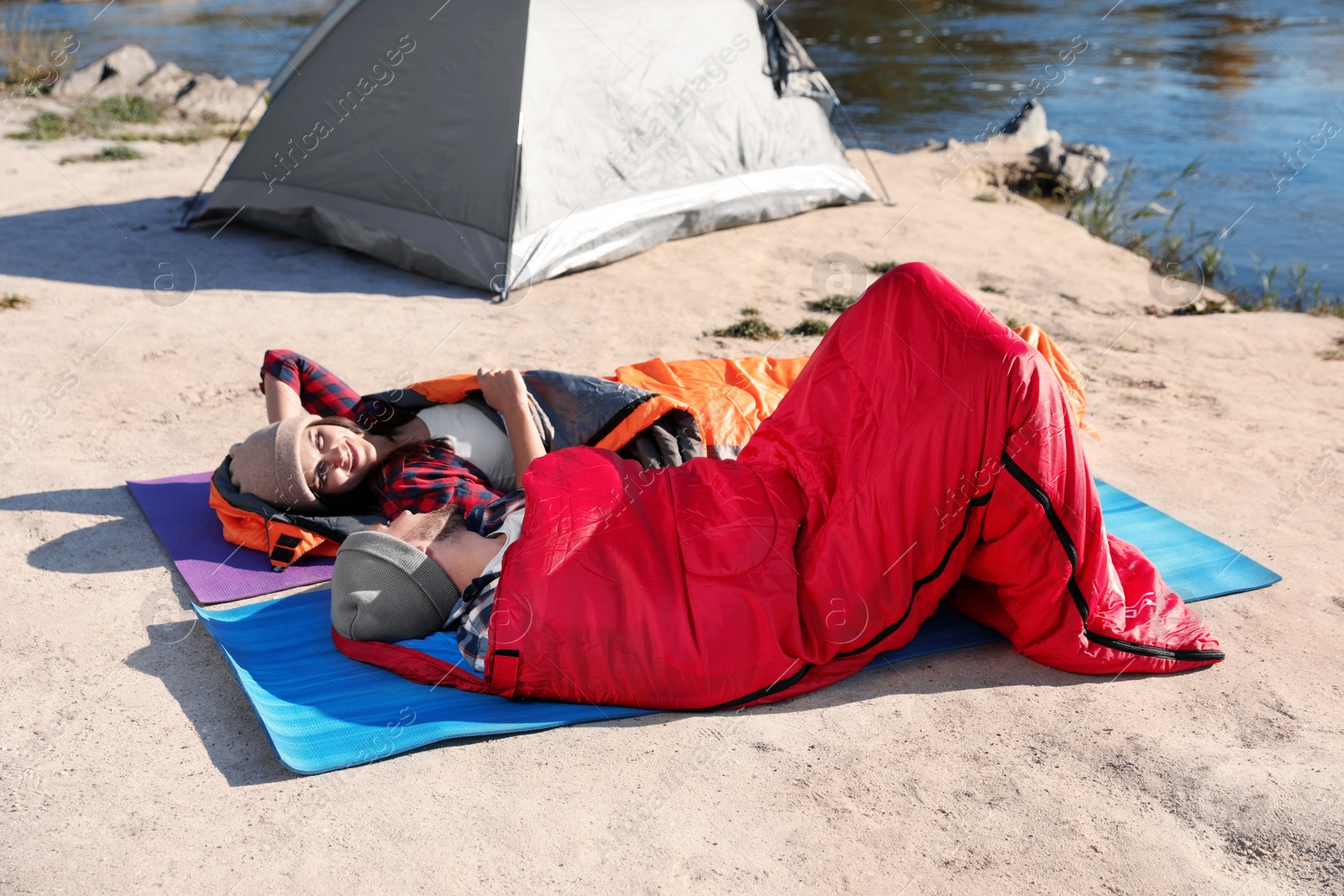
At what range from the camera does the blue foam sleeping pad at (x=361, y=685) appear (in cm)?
234

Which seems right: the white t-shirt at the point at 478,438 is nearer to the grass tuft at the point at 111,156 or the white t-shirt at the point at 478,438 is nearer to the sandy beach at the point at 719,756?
the sandy beach at the point at 719,756

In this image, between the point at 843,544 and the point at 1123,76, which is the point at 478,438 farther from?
the point at 1123,76

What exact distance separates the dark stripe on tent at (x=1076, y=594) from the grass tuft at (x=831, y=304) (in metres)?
3.19

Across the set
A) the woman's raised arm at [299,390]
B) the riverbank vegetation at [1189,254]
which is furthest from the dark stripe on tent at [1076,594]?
the riverbank vegetation at [1189,254]

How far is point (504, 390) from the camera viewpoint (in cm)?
324

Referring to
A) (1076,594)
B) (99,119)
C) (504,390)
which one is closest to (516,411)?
(504,390)

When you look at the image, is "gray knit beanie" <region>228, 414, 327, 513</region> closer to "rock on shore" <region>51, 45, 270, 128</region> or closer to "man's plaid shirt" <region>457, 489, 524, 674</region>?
"man's plaid shirt" <region>457, 489, 524, 674</region>

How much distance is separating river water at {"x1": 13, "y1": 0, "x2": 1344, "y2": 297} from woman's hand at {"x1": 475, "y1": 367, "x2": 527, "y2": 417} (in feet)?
18.3

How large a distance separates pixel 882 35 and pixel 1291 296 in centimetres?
1142

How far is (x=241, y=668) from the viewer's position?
8.49 feet

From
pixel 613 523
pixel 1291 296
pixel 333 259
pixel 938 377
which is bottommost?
pixel 1291 296

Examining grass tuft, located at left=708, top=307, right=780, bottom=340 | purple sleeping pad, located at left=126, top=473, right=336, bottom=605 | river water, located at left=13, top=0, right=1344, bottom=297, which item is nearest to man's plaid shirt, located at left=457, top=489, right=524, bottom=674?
purple sleeping pad, located at left=126, top=473, right=336, bottom=605

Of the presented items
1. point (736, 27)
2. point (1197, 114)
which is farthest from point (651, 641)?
point (1197, 114)

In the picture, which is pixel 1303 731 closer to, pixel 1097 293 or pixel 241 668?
Result: pixel 241 668
